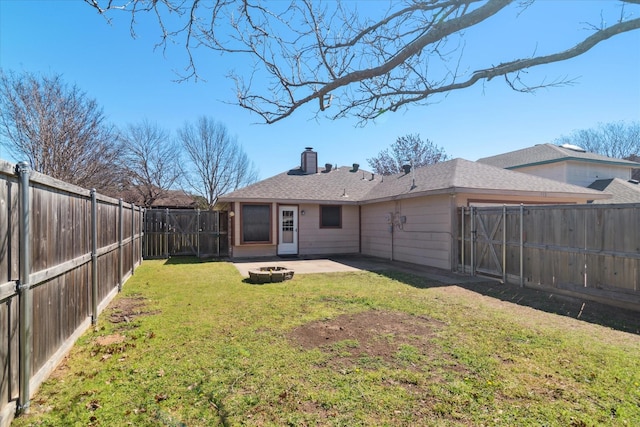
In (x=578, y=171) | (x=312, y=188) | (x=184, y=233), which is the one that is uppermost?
(x=578, y=171)

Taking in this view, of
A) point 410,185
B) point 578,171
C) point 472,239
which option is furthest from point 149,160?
point 578,171

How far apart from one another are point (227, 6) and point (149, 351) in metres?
3.67

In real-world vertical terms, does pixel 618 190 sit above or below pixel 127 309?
above

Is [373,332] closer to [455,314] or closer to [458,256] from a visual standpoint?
[455,314]

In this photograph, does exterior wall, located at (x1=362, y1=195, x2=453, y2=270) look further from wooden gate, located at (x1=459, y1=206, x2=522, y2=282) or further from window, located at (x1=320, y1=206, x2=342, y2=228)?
window, located at (x1=320, y1=206, x2=342, y2=228)

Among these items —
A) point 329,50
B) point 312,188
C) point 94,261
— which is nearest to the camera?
point 329,50

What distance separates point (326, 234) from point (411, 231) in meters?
4.27

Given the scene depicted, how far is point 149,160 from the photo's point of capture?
2631 cm

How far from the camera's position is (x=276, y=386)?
119 inches

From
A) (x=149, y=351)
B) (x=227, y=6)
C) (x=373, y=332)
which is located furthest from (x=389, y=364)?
(x=227, y=6)

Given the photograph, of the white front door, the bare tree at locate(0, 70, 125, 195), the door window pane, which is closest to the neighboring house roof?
the white front door

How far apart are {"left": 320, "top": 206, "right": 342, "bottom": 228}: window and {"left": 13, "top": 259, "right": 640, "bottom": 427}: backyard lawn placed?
341 inches

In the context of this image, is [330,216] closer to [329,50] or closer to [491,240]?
[491,240]

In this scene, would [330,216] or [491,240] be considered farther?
[330,216]
